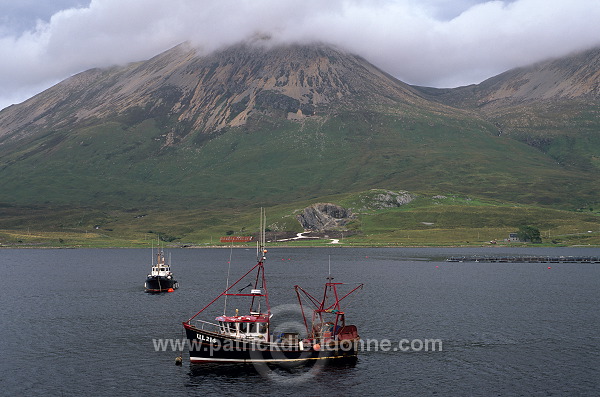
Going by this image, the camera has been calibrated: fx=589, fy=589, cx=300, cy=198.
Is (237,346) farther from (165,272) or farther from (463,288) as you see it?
(463,288)

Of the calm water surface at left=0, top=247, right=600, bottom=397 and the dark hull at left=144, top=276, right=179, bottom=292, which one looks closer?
the calm water surface at left=0, top=247, right=600, bottom=397

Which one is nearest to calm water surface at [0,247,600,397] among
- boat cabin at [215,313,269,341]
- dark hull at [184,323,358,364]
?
dark hull at [184,323,358,364]

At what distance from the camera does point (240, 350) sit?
73688mm

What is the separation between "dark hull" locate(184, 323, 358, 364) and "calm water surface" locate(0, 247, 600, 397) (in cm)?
151

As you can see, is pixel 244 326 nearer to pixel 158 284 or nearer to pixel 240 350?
pixel 240 350

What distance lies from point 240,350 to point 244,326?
10.4 feet

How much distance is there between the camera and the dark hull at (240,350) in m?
73.4

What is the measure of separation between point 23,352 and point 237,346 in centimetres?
3324

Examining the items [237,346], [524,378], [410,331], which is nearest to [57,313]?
[237,346]

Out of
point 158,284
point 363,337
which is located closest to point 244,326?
point 363,337

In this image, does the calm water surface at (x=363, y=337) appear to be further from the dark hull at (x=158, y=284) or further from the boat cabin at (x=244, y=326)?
the boat cabin at (x=244, y=326)

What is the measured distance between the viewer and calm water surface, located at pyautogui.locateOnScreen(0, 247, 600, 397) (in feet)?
224

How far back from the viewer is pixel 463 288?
153 m

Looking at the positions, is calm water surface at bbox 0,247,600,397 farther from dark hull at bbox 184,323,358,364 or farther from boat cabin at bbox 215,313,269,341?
boat cabin at bbox 215,313,269,341
